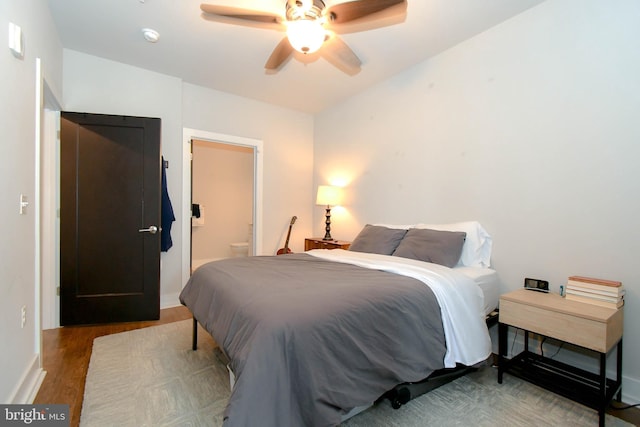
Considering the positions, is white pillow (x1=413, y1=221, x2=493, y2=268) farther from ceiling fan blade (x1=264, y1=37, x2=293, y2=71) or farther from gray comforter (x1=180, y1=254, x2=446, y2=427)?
ceiling fan blade (x1=264, y1=37, x2=293, y2=71)

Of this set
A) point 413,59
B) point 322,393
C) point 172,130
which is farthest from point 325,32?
point 172,130

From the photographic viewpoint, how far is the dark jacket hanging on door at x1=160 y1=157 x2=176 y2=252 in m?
3.47

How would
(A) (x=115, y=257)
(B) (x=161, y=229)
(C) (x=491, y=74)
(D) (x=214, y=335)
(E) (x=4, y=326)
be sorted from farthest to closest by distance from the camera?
(B) (x=161, y=229) → (A) (x=115, y=257) → (C) (x=491, y=74) → (D) (x=214, y=335) → (E) (x=4, y=326)

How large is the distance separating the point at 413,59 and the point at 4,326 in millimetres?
3839

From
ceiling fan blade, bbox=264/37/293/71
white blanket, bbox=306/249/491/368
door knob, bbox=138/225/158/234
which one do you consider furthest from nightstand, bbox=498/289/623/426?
door knob, bbox=138/225/158/234

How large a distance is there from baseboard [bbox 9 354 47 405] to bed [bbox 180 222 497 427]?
3.15 feet

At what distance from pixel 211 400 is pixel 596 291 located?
8.27 ft

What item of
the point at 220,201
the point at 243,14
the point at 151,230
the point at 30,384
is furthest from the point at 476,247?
the point at 220,201

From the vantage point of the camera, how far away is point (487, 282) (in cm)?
238

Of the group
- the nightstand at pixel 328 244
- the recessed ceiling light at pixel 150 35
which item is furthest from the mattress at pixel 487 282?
the recessed ceiling light at pixel 150 35

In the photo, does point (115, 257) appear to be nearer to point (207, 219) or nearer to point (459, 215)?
point (207, 219)

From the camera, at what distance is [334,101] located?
436 cm

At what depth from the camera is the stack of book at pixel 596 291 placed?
1816 mm

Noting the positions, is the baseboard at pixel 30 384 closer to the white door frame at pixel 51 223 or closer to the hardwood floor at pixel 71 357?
the hardwood floor at pixel 71 357
